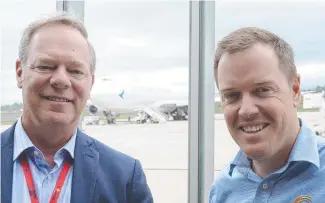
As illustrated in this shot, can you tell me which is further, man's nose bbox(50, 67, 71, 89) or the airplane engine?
the airplane engine

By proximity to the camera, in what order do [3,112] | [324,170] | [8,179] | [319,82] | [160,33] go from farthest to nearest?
[160,33], [319,82], [3,112], [8,179], [324,170]

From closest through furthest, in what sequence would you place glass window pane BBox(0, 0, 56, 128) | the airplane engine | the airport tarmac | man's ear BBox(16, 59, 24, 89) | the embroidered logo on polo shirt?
the embroidered logo on polo shirt, man's ear BBox(16, 59, 24, 89), glass window pane BBox(0, 0, 56, 128), the airplane engine, the airport tarmac

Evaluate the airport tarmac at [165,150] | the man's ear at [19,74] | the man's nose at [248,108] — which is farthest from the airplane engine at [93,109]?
the man's nose at [248,108]

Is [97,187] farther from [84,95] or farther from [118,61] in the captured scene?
[118,61]

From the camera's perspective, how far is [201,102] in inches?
111

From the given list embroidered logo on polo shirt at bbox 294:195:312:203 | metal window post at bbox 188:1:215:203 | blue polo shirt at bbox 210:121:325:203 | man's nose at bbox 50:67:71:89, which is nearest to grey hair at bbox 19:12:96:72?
man's nose at bbox 50:67:71:89

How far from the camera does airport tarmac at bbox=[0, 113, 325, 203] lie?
105 inches

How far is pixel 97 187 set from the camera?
147 cm

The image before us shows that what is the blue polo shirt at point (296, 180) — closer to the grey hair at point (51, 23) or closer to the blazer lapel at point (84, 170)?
the blazer lapel at point (84, 170)

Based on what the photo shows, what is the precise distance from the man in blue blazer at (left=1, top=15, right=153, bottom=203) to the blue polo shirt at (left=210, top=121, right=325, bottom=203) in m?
0.42

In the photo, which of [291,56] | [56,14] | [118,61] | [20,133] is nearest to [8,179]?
[20,133]

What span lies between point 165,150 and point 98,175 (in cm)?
132

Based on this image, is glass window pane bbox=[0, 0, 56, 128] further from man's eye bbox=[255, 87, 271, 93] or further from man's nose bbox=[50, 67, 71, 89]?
man's eye bbox=[255, 87, 271, 93]

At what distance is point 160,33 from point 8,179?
5.31 feet
